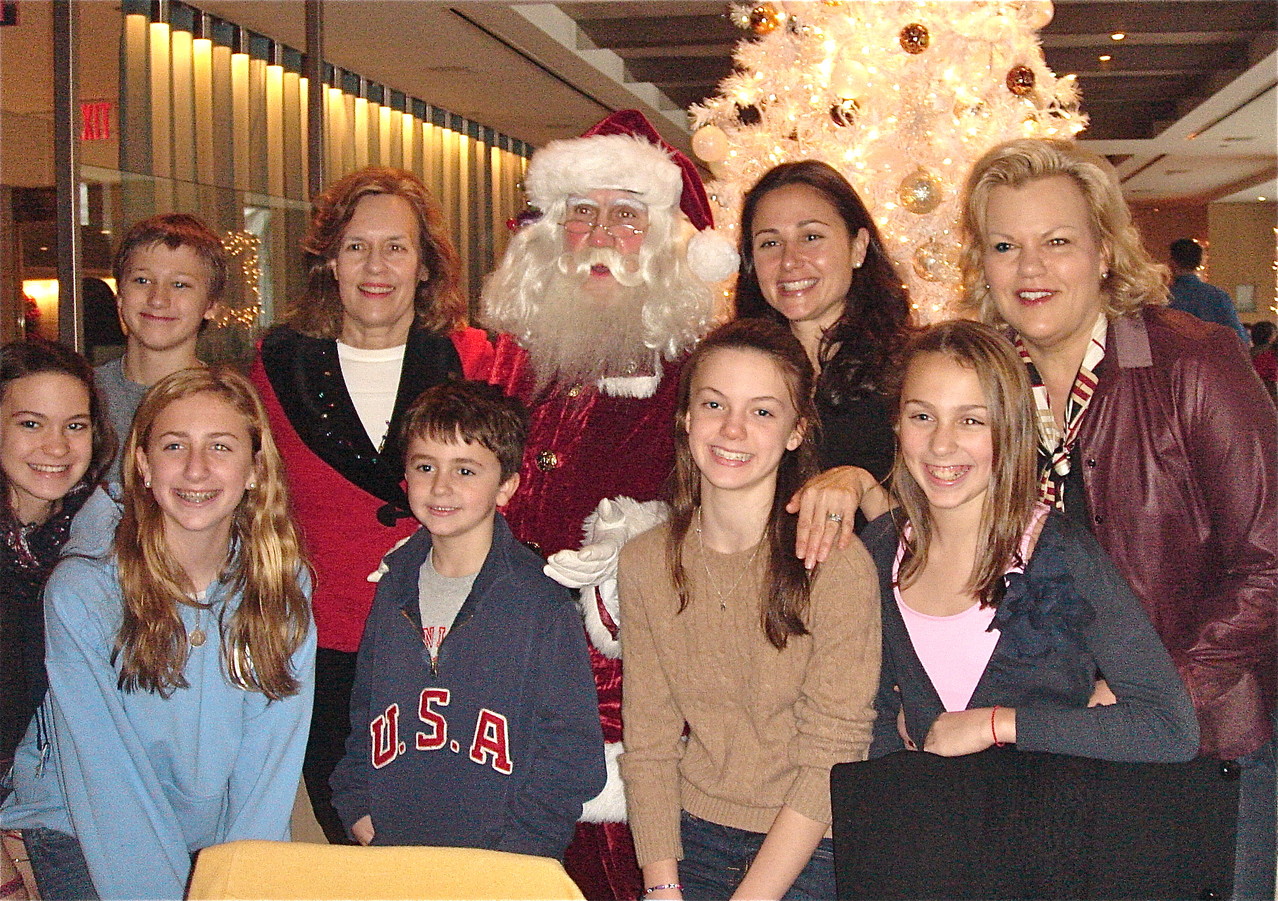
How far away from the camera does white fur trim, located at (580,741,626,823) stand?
7.85 ft

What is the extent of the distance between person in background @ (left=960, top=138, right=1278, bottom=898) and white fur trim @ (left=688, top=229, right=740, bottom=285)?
29.1 inches

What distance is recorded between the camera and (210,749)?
6.98 ft

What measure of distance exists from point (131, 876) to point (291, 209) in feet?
10.6

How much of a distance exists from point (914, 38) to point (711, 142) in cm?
99

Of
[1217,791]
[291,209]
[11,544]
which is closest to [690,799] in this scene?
[1217,791]

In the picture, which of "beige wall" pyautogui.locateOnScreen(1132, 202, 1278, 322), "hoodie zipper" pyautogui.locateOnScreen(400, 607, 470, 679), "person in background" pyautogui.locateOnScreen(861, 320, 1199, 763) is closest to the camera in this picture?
"person in background" pyautogui.locateOnScreen(861, 320, 1199, 763)

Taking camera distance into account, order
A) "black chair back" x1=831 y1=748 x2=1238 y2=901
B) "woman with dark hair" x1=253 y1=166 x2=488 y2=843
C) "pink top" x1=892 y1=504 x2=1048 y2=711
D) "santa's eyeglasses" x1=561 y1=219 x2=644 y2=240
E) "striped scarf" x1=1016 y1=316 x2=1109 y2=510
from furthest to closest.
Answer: "santa's eyeglasses" x1=561 y1=219 x2=644 y2=240, "woman with dark hair" x1=253 y1=166 x2=488 y2=843, "striped scarf" x1=1016 y1=316 x2=1109 y2=510, "pink top" x1=892 y1=504 x2=1048 y2=711, "black chair back" x1=831 y1=748 x2=1238 y2=901

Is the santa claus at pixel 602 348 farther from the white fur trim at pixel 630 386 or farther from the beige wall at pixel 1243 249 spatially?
the beige wall at pixel 1243 249

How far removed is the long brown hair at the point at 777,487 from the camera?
1.94 metres

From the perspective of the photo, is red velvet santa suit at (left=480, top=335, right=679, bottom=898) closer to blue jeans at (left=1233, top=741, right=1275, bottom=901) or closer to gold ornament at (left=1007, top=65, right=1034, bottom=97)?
blue jeans at (left=1233, top=741, right=1275, bottom=901)

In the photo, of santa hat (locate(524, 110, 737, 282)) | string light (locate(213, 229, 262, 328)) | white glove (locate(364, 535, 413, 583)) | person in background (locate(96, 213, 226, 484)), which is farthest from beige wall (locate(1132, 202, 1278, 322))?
white glove (locate(364, 535, 413, 583))

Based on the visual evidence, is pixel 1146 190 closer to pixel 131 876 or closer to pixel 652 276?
pixel 652 276

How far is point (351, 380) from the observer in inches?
104

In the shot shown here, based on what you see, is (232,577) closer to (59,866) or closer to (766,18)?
(59,866)
